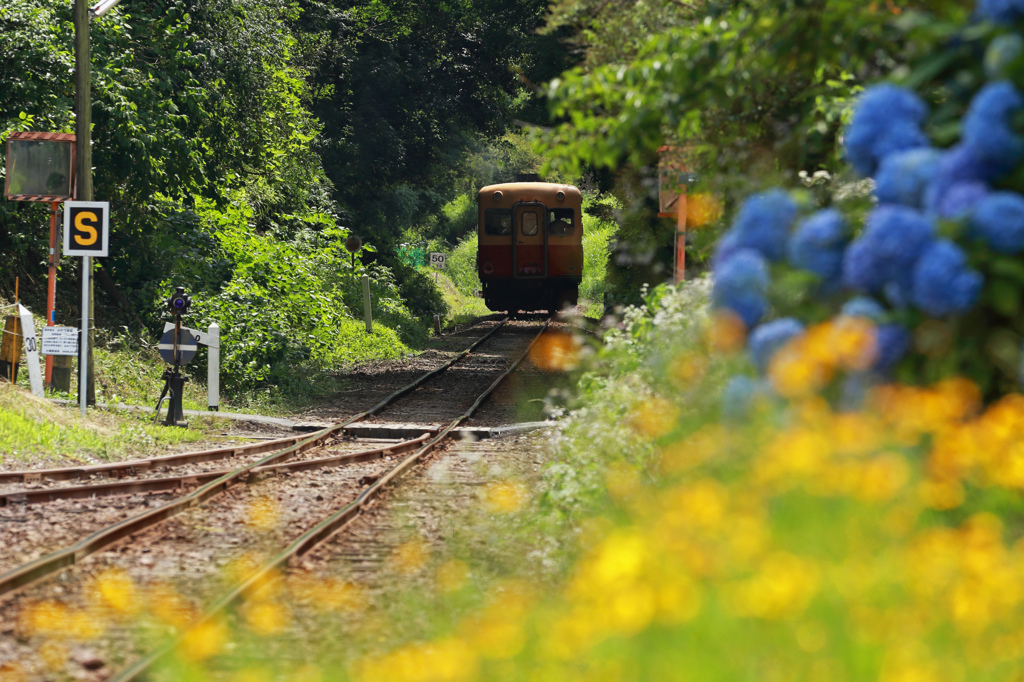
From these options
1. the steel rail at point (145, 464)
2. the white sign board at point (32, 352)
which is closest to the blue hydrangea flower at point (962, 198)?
the steel rail at point (145, 464)

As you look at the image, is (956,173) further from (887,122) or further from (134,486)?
(134,486)

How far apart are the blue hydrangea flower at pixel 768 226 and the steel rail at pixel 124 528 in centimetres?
424

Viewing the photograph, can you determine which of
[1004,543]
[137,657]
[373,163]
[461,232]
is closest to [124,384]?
[137,657]

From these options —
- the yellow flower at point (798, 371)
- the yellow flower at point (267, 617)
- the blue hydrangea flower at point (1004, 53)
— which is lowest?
the yellow flower at point (267, 617)

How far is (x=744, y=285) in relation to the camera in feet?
14.4

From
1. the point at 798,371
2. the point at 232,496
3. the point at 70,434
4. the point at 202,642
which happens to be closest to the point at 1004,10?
the point at 798,371

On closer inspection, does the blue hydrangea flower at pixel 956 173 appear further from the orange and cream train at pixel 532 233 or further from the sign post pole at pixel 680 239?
the orange and cream train at pixel 532 233

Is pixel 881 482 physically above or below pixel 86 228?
below

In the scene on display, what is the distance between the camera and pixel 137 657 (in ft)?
16.6

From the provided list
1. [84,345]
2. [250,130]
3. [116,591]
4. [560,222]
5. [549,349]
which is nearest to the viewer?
[116,591]

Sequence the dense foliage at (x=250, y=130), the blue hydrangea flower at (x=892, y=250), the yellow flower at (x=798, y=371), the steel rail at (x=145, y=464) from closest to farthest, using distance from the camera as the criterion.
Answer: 1. the yellow flower at (x=798, y=371)
2. the blue hydrangea flower at (x=892, y=250)
3. the steel rail at (x=145, y=464)
4. the dense foliage at (x=250, y=130)

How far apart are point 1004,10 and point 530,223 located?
26.3 meters

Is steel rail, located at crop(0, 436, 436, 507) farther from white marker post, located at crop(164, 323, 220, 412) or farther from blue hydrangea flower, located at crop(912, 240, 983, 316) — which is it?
blue hydrangea flower, located at crop(912, 240, 983, 316)

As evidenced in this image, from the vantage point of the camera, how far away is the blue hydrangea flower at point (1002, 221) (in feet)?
A: 12.4
